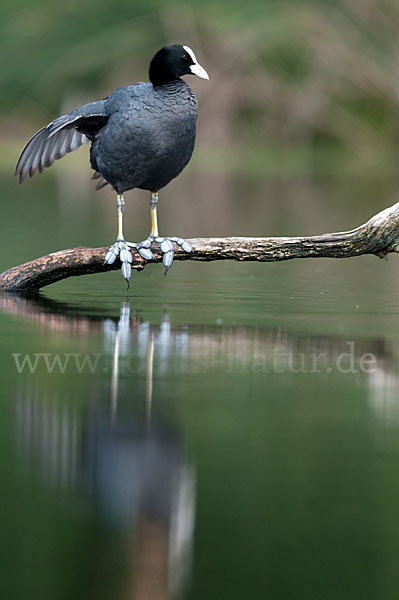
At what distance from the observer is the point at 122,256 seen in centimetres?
568

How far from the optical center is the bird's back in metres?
5.45

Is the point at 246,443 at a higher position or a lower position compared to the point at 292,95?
lower

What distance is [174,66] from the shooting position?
225 inches

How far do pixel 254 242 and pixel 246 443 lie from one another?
8.55 feet

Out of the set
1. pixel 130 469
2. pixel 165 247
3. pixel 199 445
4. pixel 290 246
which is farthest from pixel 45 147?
pixel 130 469

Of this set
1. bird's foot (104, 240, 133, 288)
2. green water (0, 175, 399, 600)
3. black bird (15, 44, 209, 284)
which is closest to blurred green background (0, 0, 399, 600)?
green water (0, 175, 399, 600)

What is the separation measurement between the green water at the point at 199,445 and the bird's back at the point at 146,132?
0.72m

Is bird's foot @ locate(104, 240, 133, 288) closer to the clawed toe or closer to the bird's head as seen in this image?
the clawed toe

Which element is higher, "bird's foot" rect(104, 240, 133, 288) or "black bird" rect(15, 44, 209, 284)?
"black bird" rect(15, 44, 209, 284)

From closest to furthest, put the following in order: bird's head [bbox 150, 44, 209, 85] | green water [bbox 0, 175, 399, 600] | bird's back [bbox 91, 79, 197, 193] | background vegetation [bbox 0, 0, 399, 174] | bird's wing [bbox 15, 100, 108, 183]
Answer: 1. green water [bbox 0, 175, 399, 600]
2. bird's back [bbox 91, 79, 197, 193]
3. bird's head [bbox 150, 44, 209, 85]
4. bird's wing [bbox 15, 100, 108, 183]
5. background vegetation [bbox 0, 0, 399, 174]

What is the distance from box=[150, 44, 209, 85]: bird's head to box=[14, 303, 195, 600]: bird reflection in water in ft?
7.57

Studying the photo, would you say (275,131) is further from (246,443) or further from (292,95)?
(246,443)

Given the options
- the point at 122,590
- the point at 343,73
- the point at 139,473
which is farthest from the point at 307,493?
the point at 343,73

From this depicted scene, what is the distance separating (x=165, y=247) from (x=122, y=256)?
0.74 ft
